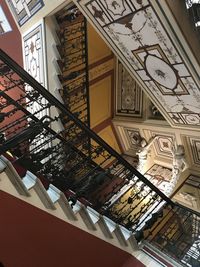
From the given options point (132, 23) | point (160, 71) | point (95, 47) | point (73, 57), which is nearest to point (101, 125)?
point (95, 47)

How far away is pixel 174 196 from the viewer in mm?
6195

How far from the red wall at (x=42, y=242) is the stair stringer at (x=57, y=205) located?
1.8 inches

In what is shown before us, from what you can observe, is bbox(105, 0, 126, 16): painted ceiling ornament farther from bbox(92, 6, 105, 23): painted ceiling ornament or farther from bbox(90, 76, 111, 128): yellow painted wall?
bbox(90, 76, 111, 128): yellow painted wall

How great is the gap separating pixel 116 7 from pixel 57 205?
7.72ft

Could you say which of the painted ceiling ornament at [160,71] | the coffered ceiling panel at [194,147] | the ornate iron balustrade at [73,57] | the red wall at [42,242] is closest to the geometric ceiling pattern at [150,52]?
the painted ceiling ornament at [160,71]

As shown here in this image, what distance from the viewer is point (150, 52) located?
Result: 414cm

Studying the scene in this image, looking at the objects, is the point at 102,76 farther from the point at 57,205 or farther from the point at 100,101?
the point at 57,205

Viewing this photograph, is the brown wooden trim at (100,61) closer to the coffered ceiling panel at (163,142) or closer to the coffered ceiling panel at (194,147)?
the coffered ceiling panel at (163,142)

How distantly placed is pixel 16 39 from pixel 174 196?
409 cm

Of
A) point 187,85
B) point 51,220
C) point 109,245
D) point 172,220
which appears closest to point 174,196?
point 172,220

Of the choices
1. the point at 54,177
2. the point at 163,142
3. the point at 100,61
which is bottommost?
the point at 54,177

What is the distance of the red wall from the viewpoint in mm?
2502

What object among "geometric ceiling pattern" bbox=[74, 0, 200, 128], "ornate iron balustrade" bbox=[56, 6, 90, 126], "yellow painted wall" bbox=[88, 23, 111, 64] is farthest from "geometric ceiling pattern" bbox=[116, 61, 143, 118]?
"geometric ceiling pattern" bbox=[74, 0, 200, 128]

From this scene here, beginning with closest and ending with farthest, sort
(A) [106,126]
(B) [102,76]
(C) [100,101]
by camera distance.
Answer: (B) [102,76], (C) [100,101], (A) [106,126]
